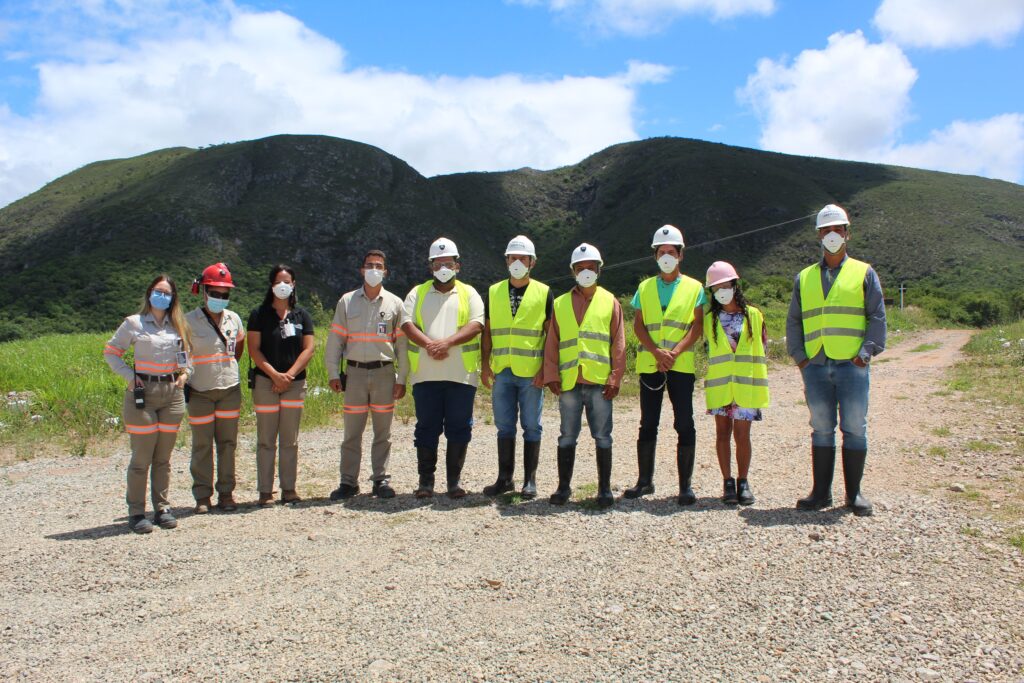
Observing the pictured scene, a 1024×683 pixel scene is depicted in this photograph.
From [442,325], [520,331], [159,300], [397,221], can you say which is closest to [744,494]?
[520,331]

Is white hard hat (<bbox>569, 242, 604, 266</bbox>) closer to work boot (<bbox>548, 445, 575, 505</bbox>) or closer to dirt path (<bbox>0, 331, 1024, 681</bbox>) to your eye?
work boot (<bbox>548, 445, 575, 505</bbox>)

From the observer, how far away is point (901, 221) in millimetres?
63938

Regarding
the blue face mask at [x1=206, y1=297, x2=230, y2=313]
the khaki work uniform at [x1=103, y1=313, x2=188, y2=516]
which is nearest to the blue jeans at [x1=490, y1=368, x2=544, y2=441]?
the blue face mask at [x1=206, y1=297, x2=230, y2=313]

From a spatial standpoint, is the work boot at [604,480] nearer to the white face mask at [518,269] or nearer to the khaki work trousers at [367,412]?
the white face mask at [518,269]

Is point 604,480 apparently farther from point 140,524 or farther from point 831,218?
point 140,524

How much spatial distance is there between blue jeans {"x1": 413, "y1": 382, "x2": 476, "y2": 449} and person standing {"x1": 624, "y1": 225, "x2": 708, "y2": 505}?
1551 millimetres

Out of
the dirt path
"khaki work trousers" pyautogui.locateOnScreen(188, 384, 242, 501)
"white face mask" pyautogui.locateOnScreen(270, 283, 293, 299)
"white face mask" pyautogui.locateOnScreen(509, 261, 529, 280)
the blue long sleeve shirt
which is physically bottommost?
the dirt path

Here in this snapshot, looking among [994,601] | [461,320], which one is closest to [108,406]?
[461,320]

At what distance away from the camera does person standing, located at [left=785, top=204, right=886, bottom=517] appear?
5625 millimetres

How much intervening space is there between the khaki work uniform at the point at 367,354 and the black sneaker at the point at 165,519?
62.3 inches

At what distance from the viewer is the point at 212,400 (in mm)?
6352

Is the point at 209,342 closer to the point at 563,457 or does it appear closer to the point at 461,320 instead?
the point at 461,320

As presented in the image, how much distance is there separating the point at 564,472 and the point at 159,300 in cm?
365

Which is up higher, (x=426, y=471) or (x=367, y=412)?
(x=367, y=412)
